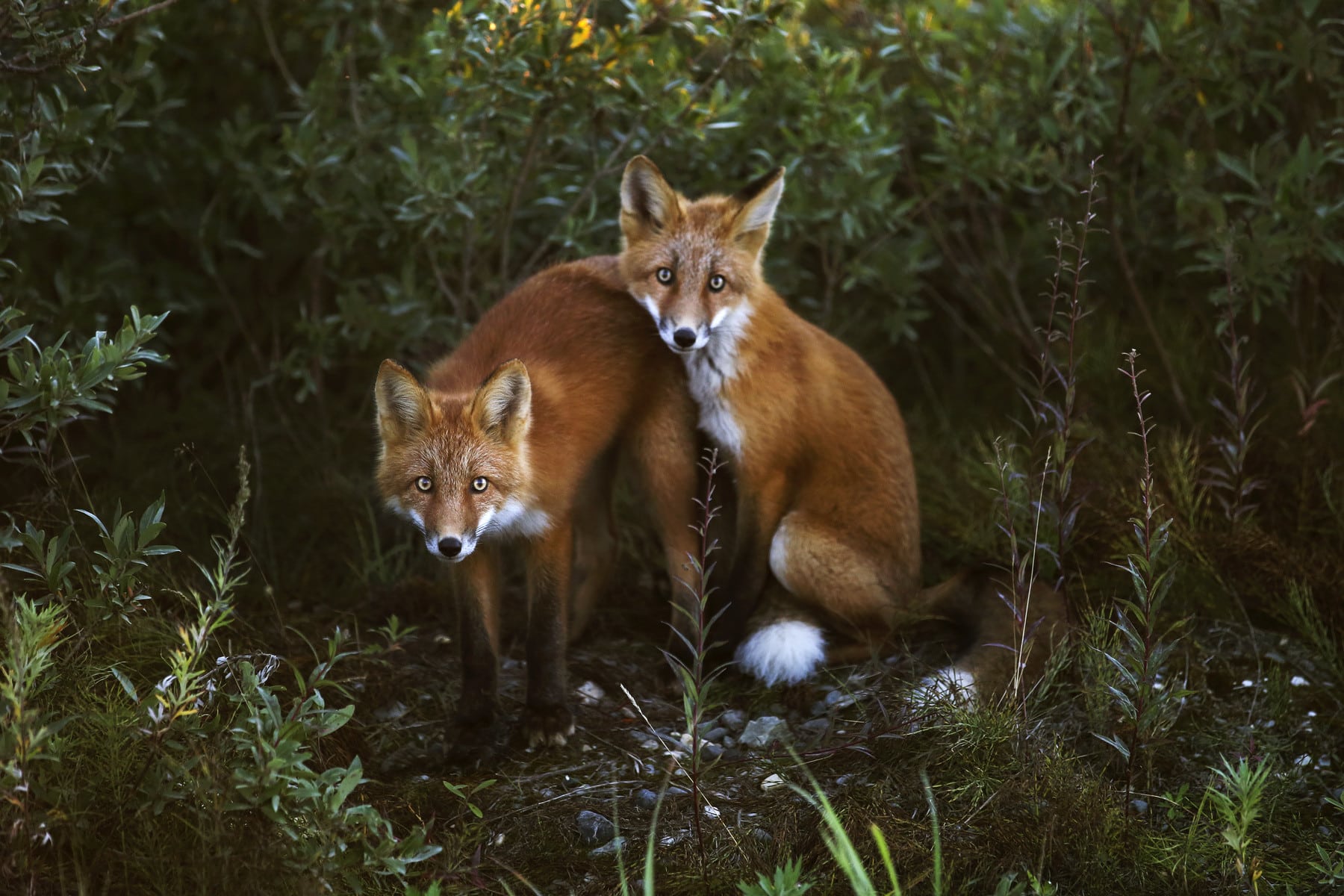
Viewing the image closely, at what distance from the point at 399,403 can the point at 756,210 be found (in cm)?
143

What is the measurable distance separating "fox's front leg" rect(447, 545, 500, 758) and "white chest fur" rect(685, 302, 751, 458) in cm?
88

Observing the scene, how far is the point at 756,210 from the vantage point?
3.98 metres

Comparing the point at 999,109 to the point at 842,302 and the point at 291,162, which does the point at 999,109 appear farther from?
the point at 291,162

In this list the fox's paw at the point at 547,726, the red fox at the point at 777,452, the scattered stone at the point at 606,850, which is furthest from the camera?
the red fox at the point at 777,452

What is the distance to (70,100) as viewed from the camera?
450 centimetres

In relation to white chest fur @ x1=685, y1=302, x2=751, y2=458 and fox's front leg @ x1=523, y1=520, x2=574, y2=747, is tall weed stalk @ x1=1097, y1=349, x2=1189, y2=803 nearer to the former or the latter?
white chest fur @ x1=685, y1=302, x2=751, y2=458

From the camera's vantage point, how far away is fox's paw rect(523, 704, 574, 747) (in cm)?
344

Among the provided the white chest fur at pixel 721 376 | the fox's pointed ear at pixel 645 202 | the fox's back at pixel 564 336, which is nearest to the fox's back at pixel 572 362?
the fox's back at pixel 564 336

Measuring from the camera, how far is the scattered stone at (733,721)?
361 centimetres

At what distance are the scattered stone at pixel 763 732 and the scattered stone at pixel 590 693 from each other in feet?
1.80

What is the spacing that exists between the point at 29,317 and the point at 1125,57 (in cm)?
429

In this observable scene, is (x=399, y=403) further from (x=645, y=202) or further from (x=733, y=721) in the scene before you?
(x=733, y=721)

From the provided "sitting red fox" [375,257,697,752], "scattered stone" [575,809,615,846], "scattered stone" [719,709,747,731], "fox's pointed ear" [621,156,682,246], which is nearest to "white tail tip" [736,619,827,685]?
"scattered stone" [719,709,747,731]

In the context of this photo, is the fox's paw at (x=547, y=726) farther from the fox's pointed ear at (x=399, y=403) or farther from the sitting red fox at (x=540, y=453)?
the fox's pointed ear at (x=399, y=403)
